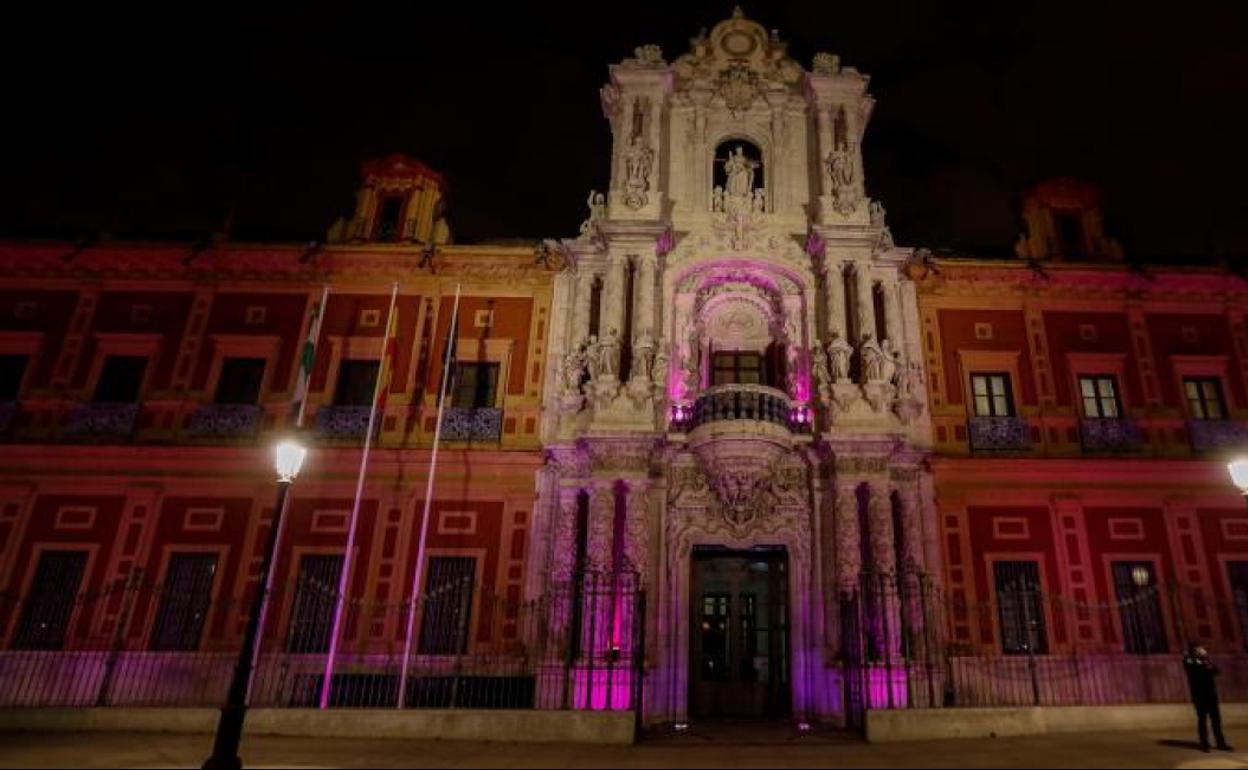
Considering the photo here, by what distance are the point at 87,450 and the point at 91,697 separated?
5286 millimetres

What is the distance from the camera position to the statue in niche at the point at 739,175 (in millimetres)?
18000

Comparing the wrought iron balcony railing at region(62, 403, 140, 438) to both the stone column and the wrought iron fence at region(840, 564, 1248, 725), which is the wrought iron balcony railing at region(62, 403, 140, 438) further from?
the stone column

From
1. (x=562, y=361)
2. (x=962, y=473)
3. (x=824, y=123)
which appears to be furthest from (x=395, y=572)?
(x=824, y=123)

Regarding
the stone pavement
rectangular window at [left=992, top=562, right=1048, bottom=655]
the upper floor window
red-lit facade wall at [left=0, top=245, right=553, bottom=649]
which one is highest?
the upper floor window

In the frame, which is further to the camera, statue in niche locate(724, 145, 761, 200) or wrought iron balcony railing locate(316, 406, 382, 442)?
statue in niche locate(724, 145, 761, 200)

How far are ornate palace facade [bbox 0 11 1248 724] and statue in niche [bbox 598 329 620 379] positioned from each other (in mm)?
75

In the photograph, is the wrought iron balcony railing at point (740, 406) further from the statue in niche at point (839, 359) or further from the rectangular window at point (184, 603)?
the rectangular window at point (184, 603)

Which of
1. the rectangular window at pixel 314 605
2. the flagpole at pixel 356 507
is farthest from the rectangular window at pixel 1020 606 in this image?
the rectangular window at pixel 314 605

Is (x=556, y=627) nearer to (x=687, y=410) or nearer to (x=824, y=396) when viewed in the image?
(x=687, y=410)

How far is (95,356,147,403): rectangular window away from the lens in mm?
17391

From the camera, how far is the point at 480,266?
59.6 ft

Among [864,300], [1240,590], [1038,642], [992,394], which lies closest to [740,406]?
[864,300]

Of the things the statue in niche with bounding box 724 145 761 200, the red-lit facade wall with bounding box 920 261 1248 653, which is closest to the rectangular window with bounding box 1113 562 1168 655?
the red-lit facade wall with bounding box 920 261 1248 653

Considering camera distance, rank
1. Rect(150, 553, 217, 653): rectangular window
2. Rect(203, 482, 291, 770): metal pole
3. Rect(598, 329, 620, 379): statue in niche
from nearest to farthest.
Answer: Rect(203, 482, 291, 770): metal pole < Rect(150, 553, 217, 653): rectangular window < Rect(598, 329, 620, 379): statue in niche
